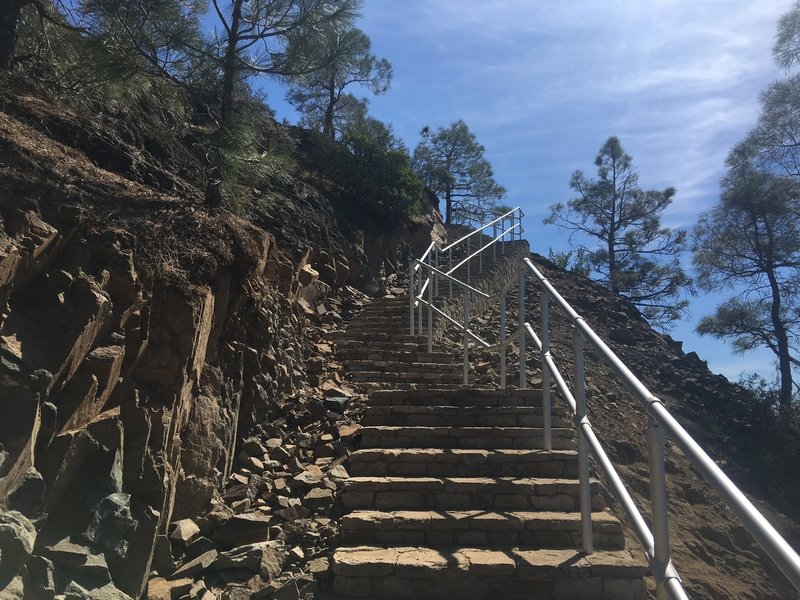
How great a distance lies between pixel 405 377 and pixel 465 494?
2.55 metres

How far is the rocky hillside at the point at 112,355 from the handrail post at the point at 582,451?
83.5 inches

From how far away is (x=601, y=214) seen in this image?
2067 centimetres

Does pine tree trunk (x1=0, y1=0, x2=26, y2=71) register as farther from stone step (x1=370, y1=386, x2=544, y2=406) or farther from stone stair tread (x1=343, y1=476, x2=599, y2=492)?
stone stair tread (x1=343, y1=476, x2=599, y2=492)

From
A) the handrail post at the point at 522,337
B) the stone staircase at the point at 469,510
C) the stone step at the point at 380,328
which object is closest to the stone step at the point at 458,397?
the stone staircase at the point at 469,510

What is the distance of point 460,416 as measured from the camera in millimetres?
4754

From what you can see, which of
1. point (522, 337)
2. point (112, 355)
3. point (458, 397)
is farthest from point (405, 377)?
point (112, 355)

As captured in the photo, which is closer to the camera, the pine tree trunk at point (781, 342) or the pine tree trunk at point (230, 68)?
the pine tree trunk at point (230, 68)

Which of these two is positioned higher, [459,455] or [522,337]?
[522,337]

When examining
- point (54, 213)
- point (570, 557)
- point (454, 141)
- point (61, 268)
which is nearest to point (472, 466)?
point (570, 557)

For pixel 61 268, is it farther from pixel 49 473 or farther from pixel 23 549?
pixel 23 549

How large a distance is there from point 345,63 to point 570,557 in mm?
5760

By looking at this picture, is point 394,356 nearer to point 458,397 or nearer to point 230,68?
point 458,397

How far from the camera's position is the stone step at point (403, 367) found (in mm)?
6589

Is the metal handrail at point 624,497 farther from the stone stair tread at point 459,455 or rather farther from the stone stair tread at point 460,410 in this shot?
the stone stair tread at point 460,410
